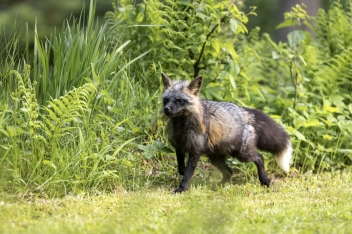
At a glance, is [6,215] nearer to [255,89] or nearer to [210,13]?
[210,13]

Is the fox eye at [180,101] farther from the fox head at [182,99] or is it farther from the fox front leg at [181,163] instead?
the fox front leg at [181,163]

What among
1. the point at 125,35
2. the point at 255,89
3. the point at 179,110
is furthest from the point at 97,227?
the point at 255,89

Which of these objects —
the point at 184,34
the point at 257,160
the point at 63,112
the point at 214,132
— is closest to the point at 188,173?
the point at 214,132

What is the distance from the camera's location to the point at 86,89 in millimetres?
6621

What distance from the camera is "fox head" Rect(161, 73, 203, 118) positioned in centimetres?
697

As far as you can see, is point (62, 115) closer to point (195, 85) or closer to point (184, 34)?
point (195, 85)

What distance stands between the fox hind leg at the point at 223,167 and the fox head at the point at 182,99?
33.3 inches

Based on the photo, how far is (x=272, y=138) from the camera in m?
7.67

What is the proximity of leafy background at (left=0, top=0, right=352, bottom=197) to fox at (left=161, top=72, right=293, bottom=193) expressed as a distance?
1.09 ft

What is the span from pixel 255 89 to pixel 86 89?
351cm

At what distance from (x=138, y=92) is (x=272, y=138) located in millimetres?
1924

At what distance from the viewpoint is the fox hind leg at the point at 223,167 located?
765 centimetres

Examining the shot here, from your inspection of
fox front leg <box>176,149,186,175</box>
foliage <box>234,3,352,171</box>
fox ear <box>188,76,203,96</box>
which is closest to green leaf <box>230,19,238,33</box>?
foliage <box>234,3,352,171</box>

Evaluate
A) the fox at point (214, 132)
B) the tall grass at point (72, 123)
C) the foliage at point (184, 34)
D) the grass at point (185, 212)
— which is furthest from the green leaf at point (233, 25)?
the grass at point (185, 212)
